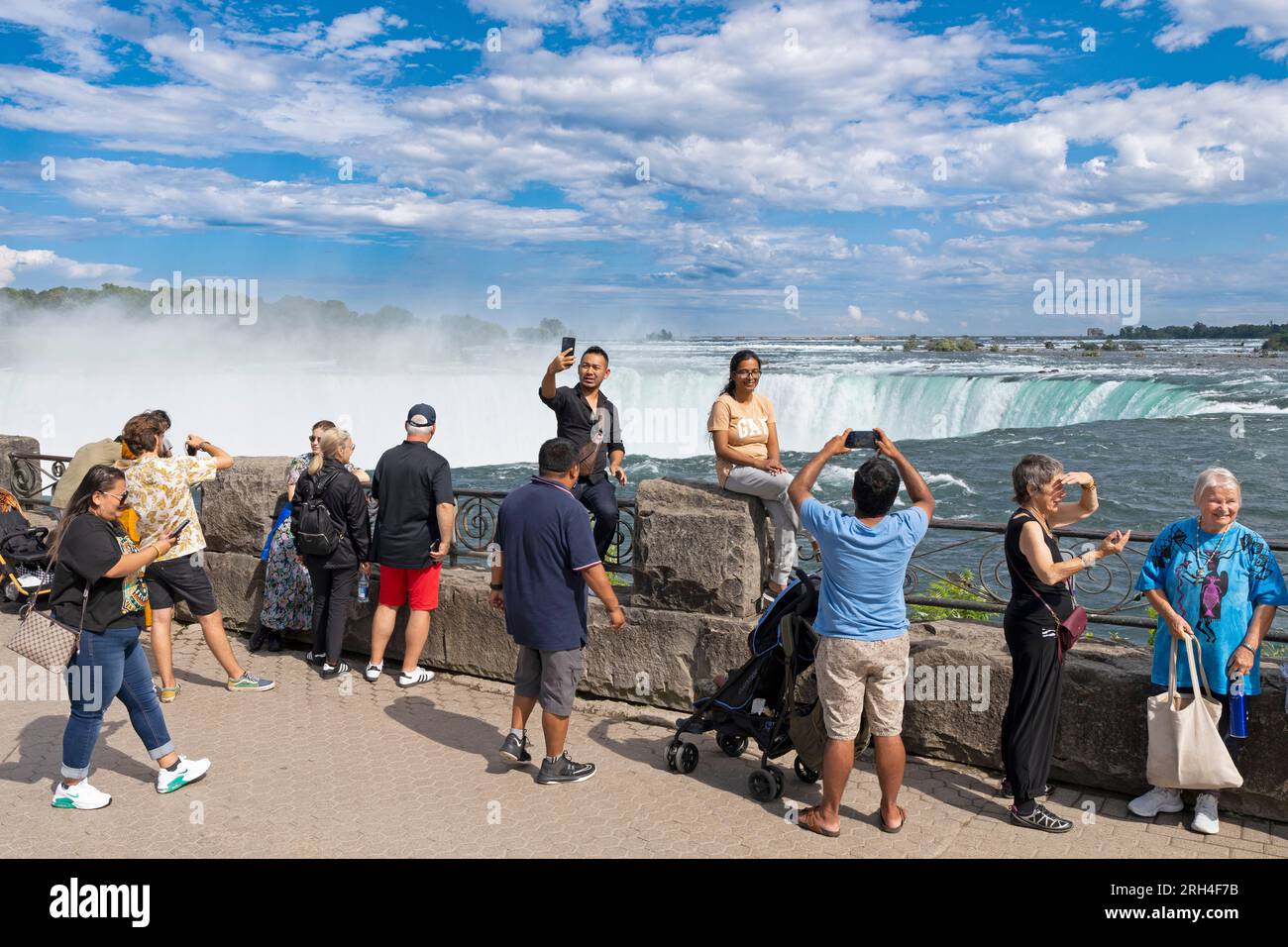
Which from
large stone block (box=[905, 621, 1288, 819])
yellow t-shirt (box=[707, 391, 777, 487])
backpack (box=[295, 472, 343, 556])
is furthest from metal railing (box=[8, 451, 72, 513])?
large stone block (box=[905, 621, 1288, 819])

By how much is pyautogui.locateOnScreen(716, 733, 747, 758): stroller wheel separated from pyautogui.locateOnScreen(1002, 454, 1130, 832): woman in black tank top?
142cm

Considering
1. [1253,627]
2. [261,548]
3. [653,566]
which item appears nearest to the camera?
[1253,627]

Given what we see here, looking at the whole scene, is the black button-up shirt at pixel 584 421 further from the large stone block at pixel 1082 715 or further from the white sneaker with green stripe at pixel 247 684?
the white sneaker with green stripe at pixel 247 684

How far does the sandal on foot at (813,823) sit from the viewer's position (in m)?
4.50

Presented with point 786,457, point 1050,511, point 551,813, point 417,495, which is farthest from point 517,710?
point 786,457

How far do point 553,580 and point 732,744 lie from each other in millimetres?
1427

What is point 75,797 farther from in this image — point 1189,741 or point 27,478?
point 27,478

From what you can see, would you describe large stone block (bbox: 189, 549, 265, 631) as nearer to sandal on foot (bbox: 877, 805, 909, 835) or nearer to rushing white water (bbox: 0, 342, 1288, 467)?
sandal on foot (bbox: 877, 805, 909, 835)

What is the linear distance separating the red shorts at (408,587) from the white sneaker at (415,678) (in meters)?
0.44

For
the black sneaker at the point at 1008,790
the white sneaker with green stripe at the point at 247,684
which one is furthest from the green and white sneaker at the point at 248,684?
the black sneaker at the point at 1008,790

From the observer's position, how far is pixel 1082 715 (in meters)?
4.95

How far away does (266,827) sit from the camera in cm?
457

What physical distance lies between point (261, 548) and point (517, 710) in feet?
12.1

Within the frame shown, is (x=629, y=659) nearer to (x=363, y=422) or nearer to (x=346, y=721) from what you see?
(x=346, y=721)
